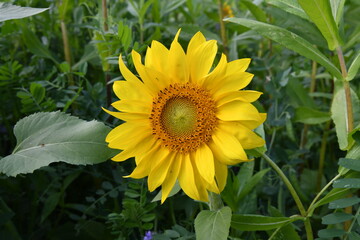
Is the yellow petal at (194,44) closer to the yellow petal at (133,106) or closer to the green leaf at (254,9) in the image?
the yellow petal at (133,106)

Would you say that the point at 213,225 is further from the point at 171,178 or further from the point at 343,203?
the point at 343,203

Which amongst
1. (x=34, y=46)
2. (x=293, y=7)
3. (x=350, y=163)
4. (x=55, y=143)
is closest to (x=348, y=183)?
(x=350, y=163)

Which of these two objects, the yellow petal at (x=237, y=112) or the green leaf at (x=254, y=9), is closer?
the yellow petal at (x=237, y=112)

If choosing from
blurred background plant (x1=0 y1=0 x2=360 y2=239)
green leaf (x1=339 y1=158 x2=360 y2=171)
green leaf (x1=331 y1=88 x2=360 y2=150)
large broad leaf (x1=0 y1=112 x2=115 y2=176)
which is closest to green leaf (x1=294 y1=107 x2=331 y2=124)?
blurred background plant (x1=0 y1=0 x2=360 y2=239)

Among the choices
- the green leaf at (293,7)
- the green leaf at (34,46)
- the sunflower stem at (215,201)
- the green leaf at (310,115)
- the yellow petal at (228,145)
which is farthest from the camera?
the green leaf at (34,46)

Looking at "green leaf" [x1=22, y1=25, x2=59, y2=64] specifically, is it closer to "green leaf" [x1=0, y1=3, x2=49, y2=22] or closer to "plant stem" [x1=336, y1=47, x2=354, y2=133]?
"green leaf" [x1=0, y1=3, x2=49, y2=22]

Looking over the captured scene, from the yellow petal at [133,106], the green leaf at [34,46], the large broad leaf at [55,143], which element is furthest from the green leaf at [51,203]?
the yellow petal at [133,106]
